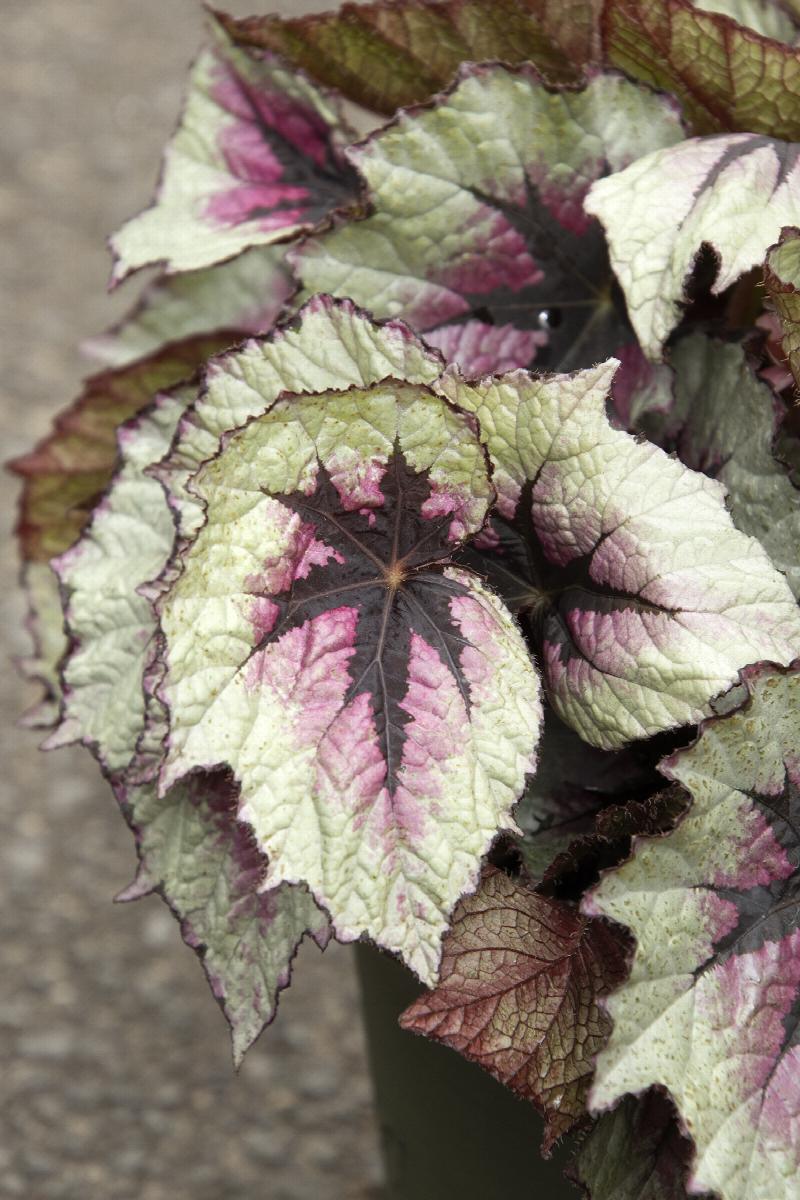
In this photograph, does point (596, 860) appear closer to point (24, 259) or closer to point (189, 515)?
point (189, 515)

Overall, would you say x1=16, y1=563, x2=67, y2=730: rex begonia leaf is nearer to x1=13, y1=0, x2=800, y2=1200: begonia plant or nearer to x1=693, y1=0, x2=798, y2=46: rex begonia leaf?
x1=13, y1=0, x2=800, y2=1200: begonia plant

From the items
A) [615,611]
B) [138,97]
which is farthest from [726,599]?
[138,97]

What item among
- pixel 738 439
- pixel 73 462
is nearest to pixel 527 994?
pixel 738 439

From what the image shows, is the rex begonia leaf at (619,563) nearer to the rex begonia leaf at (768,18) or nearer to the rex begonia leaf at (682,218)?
the rex begonia leaf at (682,218)

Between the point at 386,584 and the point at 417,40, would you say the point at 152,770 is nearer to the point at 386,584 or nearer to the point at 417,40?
the point at 386,584

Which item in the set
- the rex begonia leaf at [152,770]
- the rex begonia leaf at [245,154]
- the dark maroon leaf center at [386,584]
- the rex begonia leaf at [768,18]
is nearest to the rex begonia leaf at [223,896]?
the rex begonia leaf at [152,770]
